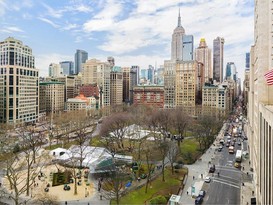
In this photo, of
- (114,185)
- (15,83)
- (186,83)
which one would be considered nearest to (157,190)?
(114,185)

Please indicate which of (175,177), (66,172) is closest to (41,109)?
(66,172)

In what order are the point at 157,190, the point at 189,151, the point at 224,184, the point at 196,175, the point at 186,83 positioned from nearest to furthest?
the point at 157,190 < the point at 224,184 < the point at 196,175 < the point at 189,151 < the point at 186,83

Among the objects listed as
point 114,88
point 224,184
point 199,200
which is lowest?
point 224,184

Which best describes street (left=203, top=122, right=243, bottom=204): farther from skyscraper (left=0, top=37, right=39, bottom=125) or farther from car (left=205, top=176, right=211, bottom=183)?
skyscraper (left=0, top=37, right=39, bottom=125)

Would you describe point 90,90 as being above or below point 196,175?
above

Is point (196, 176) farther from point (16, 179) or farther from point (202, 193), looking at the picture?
point (16, 179)

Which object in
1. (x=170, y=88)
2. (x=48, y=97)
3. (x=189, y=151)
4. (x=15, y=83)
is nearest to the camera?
(x=189, y=151)

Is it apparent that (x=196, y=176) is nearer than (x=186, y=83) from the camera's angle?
Yes

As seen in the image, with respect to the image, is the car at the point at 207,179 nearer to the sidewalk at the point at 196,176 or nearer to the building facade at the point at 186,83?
the sidewalk at the point at 196,176

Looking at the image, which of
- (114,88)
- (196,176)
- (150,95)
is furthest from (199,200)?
(114,88)
